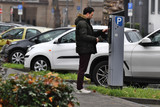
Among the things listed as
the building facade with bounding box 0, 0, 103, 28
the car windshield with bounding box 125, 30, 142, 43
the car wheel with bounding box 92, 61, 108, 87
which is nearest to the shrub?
the car wheel with bounding box 92, 61, 108, 87

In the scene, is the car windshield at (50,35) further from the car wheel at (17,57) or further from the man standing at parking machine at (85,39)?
the man standing at parking machine at (85,39)

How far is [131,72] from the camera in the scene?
475 inches

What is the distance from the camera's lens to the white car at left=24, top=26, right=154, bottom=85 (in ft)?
38.9

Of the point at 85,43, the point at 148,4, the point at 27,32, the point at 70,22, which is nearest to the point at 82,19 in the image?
the point at 85,43

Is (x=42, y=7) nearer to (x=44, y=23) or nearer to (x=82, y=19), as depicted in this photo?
(x=44, y=23)

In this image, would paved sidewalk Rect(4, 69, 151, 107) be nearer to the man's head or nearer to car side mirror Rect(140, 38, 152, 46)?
the man's head

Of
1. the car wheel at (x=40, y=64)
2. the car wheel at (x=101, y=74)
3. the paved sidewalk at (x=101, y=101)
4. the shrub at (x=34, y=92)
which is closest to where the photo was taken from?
the shrub at (x=34, y=92)

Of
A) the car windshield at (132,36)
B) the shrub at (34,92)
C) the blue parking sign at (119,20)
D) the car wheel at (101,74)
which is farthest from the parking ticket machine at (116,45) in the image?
the shrub at (34,92)

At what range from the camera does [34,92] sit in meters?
6.15

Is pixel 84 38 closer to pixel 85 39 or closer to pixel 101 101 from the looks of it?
pixel 85 39

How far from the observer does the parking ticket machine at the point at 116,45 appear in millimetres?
10508

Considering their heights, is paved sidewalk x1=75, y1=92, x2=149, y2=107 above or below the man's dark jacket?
below

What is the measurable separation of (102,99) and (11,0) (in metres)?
70.7

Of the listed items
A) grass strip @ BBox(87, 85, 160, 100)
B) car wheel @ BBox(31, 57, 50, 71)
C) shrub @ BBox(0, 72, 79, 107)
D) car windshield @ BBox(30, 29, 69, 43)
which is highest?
car windshield @ BBox(30, 29, 69, 43)
